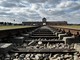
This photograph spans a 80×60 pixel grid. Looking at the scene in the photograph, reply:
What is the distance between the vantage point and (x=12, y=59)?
22.6 feet

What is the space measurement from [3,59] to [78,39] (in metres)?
8.20

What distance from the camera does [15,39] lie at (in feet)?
43.5

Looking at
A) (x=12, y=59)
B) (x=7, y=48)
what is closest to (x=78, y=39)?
(x=7, y=48)

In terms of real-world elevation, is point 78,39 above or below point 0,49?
below

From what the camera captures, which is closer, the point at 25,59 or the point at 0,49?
the point at 25,59

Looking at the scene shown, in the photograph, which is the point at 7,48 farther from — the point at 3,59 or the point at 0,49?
the point at 3,59

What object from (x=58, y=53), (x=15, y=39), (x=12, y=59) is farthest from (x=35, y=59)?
(x=15, y=39)

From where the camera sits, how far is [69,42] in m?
13.2

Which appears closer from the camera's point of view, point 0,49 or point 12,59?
point 12,59

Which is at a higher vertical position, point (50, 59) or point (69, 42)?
point (50, 59)

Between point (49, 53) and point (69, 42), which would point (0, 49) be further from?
point (69, 42)

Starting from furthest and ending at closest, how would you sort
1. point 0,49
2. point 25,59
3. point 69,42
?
point 69,42
point 0,49
point 25,59

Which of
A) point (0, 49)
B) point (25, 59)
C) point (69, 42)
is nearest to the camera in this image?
point (25, 59)

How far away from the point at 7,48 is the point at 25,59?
1665 millimetres
